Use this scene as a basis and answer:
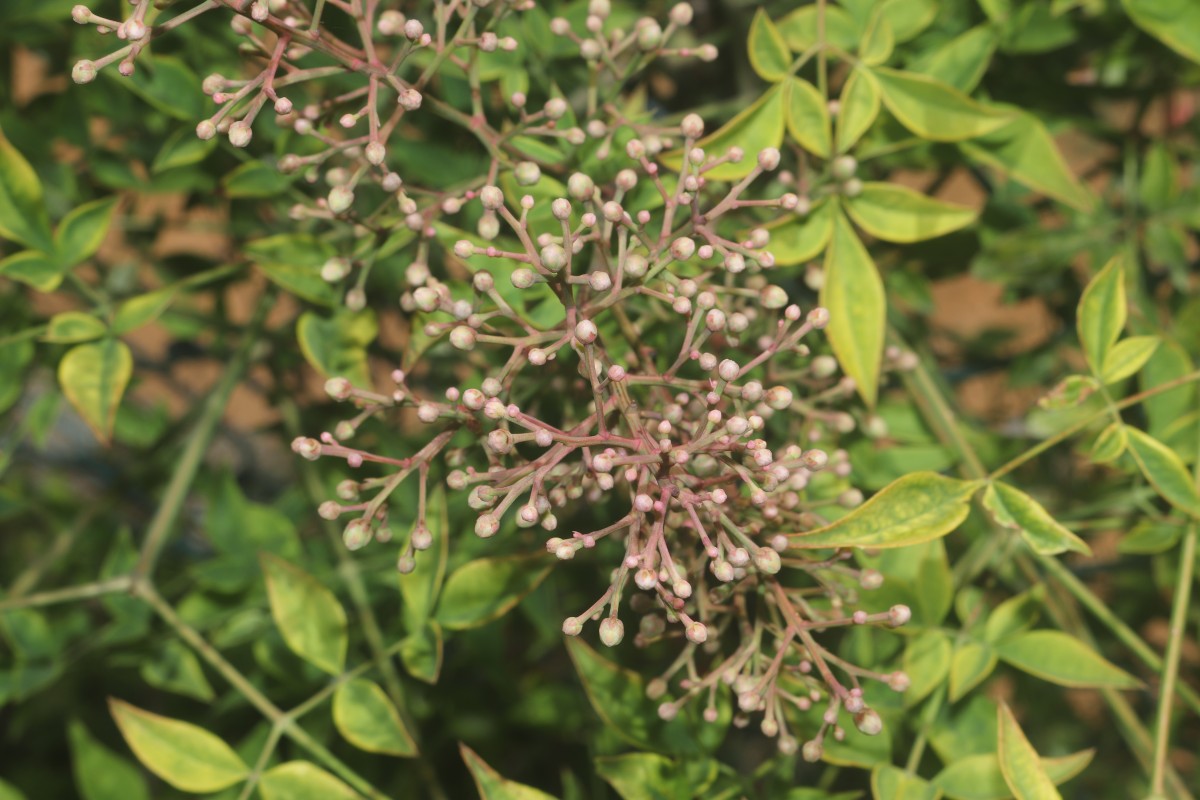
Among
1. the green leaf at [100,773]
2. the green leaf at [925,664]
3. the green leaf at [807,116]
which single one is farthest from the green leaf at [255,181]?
the green leaf at [925,664]

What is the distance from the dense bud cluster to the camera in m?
0.69

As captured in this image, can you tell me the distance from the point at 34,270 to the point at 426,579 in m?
0.40

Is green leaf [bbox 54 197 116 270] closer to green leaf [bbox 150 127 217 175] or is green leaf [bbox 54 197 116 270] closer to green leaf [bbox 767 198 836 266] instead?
green leaf [bbox 150 127 217 175]

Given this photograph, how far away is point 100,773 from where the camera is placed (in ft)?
3.49

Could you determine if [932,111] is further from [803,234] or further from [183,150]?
[183,150]

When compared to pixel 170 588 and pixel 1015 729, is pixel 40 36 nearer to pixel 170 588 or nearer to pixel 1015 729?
pixel 170 588

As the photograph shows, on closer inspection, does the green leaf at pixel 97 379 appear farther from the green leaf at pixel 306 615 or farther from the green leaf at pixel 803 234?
the green leaf at pixel 803 234

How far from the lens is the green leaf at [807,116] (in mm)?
868

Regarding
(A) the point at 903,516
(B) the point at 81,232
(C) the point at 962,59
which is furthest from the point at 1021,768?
(B) the point at 81,232

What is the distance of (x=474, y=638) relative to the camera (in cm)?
104

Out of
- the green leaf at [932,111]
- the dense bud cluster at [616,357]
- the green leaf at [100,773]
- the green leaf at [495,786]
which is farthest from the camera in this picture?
the green leaf at [100,773]

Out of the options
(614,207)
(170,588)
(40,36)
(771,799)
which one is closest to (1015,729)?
(771,799)

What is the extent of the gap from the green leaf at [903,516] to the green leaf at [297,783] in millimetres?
404

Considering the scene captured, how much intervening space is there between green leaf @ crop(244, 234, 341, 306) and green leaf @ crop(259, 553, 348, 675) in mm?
203
